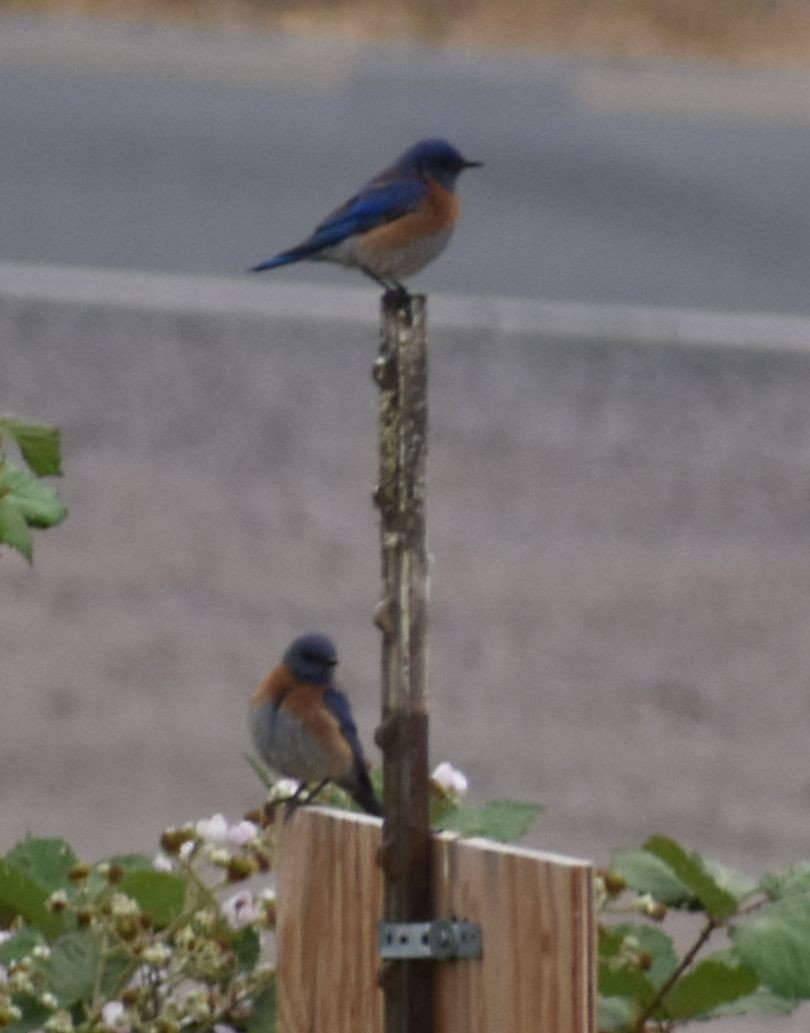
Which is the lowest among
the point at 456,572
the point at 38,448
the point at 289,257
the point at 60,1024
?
the point at 60,1024

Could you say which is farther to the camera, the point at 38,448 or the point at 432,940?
the point at 38,448

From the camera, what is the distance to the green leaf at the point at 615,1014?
84.7 inches

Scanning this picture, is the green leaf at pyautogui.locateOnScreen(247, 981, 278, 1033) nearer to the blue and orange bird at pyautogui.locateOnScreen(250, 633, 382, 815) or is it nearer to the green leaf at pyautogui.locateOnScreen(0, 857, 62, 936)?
the green leaf at pyautogui.locateOnScreen(0, 857, 62, 936)

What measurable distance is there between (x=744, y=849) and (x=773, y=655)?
4.76ft

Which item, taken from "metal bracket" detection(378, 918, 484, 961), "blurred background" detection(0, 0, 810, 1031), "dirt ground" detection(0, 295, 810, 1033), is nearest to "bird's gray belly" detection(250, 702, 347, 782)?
"metal bracket" detection(378, 918, 484, 961)

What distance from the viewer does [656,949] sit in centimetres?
226

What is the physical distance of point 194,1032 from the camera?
219 cm

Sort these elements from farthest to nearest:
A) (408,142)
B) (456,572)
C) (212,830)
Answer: (408,142), (456,572), (212,830)

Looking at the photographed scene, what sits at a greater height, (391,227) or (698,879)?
(391,227)

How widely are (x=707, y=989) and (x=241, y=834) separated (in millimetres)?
451

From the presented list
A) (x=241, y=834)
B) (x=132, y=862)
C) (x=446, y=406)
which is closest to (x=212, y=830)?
(x=241, y=834)

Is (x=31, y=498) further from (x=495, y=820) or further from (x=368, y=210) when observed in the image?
(x=368, y=210)

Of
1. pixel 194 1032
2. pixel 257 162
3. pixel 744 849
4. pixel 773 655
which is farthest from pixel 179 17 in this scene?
pixel 194 1032

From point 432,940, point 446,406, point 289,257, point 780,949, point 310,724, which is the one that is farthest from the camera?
point 446,406
